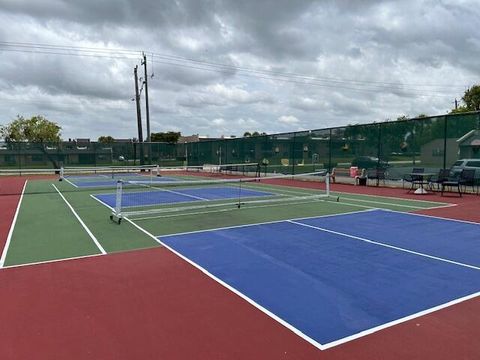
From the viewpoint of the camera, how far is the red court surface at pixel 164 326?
373 cm

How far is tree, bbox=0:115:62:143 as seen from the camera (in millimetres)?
45594

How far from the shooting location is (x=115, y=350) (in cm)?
379

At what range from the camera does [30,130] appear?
46.1 meters

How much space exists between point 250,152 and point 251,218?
20411 mm

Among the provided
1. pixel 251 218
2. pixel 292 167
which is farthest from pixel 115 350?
pixel 292 167

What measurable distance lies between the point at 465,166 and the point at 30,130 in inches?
1763

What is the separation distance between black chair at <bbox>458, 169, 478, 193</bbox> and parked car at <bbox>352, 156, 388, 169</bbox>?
14.5 ft

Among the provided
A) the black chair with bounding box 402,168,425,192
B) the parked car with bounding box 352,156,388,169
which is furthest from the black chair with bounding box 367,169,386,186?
the black chair with bounding box 402,168,425,192

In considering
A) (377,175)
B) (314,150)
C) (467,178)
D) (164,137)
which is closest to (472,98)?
(314,150)

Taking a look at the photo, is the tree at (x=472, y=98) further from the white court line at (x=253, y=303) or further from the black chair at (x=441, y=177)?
the white court line at (x=253, y=303)

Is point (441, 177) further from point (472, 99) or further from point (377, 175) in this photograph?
point (472, 99)

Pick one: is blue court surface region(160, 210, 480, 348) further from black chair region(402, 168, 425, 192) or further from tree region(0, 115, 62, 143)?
tree region(0, 115, 62, 143)

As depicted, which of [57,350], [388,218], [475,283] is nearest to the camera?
[57,350]

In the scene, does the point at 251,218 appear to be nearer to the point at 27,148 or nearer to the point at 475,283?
the point at 475,283
